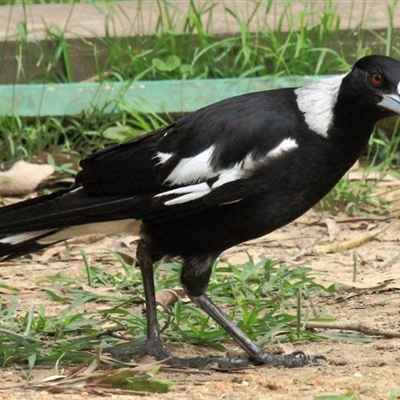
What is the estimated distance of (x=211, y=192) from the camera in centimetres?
386

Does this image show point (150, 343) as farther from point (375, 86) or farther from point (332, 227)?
point (332, 227)

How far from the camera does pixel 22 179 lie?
19.5 ft

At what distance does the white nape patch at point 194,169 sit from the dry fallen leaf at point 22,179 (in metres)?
2.15

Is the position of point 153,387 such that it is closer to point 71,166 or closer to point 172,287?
point 172,287

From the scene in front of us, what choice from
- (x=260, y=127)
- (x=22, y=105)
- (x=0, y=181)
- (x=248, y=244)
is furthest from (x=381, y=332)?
(x=22, y=105)

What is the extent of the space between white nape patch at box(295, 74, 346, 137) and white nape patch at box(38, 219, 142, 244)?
0.69m

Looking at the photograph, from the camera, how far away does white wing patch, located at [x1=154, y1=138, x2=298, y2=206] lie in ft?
12.5

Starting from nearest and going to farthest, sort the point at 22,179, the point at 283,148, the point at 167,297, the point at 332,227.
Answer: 1. the point at 283,148
2. the point at 167,297
3. the point at 332,227
4. the point at 22,179

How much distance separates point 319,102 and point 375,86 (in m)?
0.19

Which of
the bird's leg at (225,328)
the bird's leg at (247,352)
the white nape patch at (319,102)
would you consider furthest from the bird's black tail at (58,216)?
the white nape patch at (319,102)

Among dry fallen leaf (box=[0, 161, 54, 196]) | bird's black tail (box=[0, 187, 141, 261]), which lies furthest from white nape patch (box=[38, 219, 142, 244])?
dry fallen leaf (box=[0, 161, 54, 196])

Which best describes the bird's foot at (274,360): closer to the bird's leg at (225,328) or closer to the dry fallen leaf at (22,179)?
the bird's leg at (225,328)

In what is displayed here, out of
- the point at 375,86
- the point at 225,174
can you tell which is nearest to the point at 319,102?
the point at 375,86

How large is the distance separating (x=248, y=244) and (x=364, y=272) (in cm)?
68
